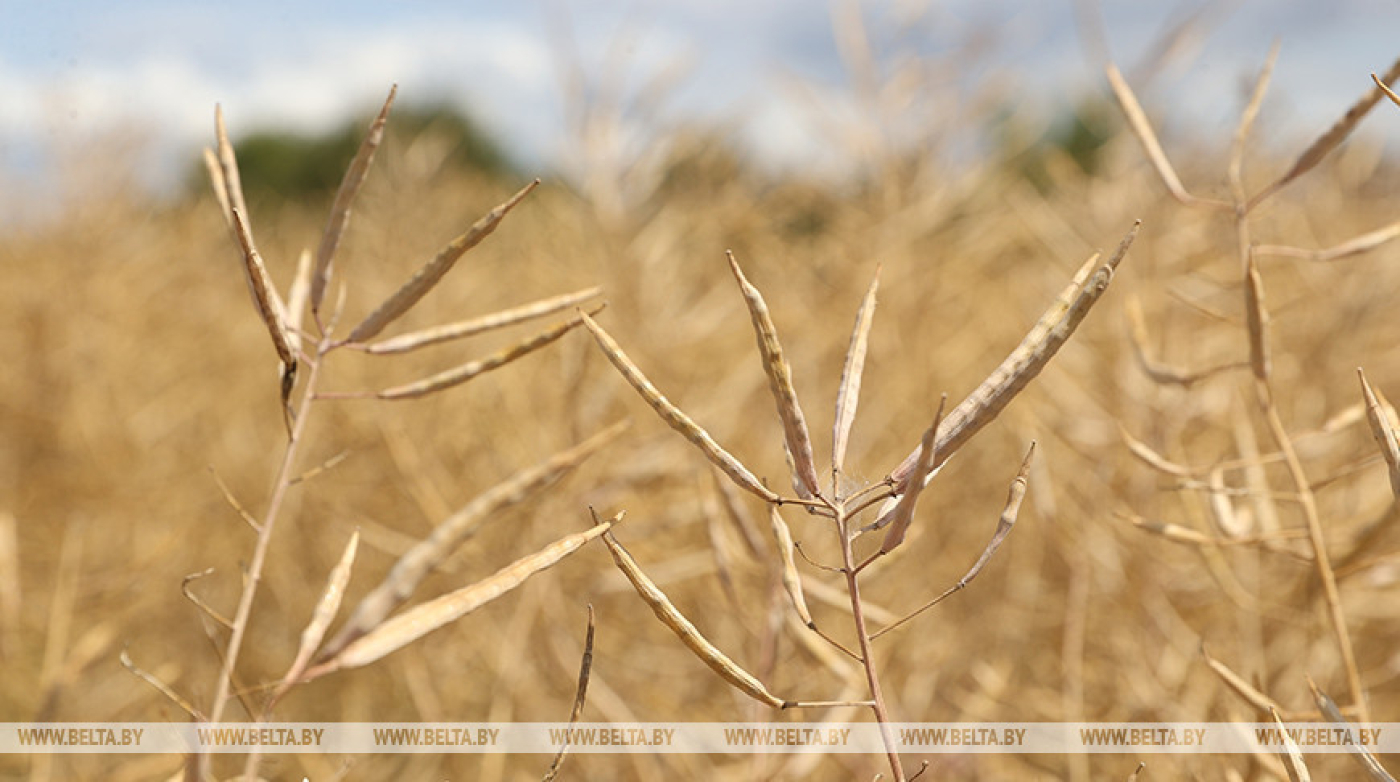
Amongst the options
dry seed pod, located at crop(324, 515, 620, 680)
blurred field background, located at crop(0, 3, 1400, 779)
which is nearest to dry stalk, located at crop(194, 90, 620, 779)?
dry seed pod, located at crop(324, 515, 620, 680)

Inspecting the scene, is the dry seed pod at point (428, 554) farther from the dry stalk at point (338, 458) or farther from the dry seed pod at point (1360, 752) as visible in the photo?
the dry seed pod at point (1360, 752)

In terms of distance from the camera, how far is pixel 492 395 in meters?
0.89

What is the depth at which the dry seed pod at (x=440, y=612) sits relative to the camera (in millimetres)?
153

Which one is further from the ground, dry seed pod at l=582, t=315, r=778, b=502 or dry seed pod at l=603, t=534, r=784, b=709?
dry seed pod at l=582, t=315, r=778, b=502

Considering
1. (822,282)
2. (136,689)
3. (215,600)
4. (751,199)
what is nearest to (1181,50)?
(822,282)

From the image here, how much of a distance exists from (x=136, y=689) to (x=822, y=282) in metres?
0.68

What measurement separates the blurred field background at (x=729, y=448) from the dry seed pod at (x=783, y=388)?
142mm

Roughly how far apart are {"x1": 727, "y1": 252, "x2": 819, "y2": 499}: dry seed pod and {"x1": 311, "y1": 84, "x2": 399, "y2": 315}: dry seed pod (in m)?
0.07

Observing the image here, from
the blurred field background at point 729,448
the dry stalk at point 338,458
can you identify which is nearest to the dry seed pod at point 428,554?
the dry stalk at point 338,458

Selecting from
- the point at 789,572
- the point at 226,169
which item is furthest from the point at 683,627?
the point at 226,169

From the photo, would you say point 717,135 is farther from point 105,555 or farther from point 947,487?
point 105,555

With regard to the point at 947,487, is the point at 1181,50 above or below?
above

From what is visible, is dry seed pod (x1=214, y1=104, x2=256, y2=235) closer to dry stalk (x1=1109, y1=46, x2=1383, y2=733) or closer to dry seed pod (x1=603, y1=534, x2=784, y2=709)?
dry seed pod (x1=603, y1=534, x2=784, y2=709)

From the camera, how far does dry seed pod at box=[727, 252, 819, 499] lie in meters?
0.15
